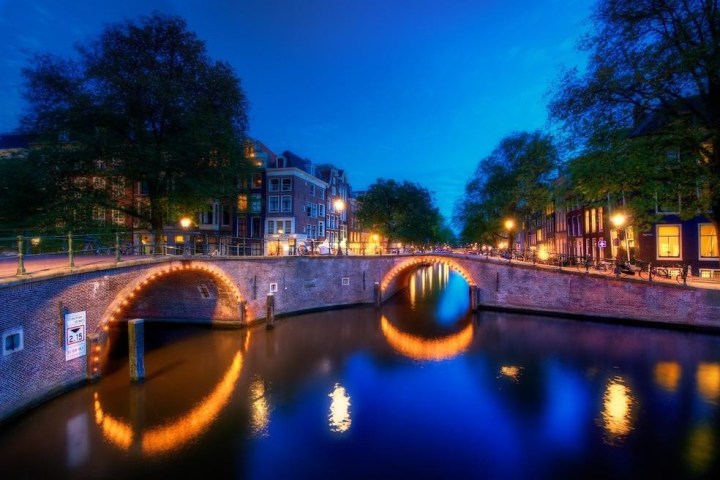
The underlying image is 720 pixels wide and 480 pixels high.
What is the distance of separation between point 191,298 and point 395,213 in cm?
3692

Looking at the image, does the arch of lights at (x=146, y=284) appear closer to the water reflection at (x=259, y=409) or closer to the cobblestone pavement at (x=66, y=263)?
the cobblestone pavement at (x=66, y=263)

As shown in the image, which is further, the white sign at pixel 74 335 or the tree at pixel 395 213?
the tree at pixel 395 213

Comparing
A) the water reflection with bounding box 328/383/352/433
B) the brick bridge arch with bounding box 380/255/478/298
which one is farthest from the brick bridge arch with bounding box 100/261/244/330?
the brick bridge arch with bounding box 380/255/478/298

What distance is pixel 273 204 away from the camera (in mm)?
44500

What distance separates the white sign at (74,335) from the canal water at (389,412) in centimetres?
147

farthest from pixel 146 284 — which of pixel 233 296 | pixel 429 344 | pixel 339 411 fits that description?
pixel 429 344

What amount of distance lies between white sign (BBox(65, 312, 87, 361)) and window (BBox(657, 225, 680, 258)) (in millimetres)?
35796

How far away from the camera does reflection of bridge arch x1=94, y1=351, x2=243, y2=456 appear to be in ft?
36.1

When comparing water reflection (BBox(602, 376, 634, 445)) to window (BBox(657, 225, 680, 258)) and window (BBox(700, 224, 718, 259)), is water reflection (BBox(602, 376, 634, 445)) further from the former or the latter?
window (BBox(700, 224, 718, 259))

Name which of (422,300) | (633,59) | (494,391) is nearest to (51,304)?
(494,391)

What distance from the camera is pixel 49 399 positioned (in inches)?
502

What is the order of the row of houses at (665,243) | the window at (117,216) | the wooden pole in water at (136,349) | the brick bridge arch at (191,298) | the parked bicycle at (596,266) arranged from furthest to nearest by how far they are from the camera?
the row of houses at (665,243)
the parked bicycle at (596,266)
the window at (117,216)
the brick bridge arch at (191,298)
the wooden pole in water at (136,349)

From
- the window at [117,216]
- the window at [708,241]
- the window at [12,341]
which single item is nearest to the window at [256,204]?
the window at [117,216]

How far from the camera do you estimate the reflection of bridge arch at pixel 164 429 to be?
36.1 feet
